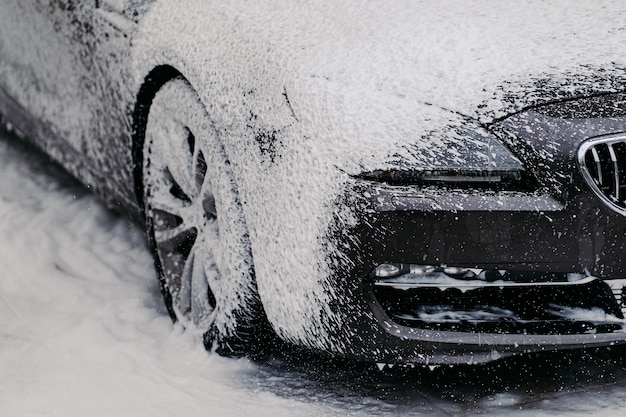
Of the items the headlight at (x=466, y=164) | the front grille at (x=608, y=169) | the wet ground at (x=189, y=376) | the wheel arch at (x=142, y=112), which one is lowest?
the wet ground at (x=189, y=376)

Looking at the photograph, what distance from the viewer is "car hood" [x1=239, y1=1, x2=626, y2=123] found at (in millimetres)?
2428

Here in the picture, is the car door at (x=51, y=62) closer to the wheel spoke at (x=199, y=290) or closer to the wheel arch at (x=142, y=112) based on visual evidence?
the wheel arch at (x=142, y=112)

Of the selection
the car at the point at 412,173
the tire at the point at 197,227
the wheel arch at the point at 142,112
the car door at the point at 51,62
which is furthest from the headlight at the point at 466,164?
the car door at the point at 51,62

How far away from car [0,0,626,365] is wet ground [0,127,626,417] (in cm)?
17

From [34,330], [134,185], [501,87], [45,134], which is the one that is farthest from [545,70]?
[45,134]

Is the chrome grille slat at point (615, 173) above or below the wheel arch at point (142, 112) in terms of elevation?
above

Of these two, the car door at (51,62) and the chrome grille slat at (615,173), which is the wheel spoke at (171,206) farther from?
the chrome grille slat at (615,173)

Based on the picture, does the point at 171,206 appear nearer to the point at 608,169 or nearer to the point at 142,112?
the point at 142,112

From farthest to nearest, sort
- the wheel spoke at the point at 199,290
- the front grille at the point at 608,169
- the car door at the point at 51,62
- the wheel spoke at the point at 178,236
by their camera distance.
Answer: the car door at the point at 51,62 → the wheel spoke at the point at 178,236 → the wheel spoke at the point at 199,290 → the front grille at the point at 608,169

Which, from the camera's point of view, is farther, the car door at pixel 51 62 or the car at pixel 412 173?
the car door at pixel 51 62

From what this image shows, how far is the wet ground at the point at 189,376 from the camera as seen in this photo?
9.19 ft

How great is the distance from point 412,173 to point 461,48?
362 millimetres

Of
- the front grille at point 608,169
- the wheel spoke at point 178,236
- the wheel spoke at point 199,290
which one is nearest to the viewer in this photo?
the front grille at point 608,169

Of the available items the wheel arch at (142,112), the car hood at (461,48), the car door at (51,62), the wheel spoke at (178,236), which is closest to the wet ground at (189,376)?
the wheel spoke at (178,236)
